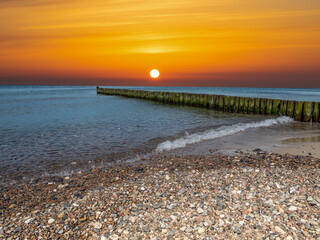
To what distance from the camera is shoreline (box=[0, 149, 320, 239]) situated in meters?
3.62

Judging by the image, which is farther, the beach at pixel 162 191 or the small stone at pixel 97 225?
the small stone at pixel 97 225

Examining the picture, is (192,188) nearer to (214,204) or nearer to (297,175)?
(214,204)

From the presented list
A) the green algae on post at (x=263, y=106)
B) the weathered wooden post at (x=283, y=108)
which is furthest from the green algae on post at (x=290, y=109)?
the green algae on post at (x=263, y=106)

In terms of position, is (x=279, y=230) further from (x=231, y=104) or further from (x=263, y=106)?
(x=231, y=104)

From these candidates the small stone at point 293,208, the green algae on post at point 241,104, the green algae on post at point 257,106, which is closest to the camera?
the small stone at point 293,208

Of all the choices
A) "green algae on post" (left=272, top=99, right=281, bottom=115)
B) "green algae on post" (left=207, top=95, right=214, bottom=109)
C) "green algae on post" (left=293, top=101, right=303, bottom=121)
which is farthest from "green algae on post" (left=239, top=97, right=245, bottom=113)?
"green algae on post" (left=293, top=101, right=303, bottom=121)

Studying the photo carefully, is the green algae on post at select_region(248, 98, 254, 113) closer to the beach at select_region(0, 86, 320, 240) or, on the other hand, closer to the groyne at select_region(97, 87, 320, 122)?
the groyne at select_region(97, 87, 320, 122)

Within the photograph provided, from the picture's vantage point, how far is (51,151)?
9.02 m

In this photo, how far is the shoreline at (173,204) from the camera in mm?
3615

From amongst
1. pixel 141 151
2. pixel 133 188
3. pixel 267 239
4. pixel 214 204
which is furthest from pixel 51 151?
pixel 267 239

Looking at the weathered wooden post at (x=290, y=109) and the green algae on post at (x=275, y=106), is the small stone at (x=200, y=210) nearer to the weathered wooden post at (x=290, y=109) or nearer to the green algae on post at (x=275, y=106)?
the weathered wooden post at (x=290, y=109)

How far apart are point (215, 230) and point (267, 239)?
73cm

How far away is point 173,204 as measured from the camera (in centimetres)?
432

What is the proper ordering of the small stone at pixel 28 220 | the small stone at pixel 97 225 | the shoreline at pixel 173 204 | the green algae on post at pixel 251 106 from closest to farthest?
the shoreline at pixel 173 204 < the small stone at pixel 97 225 < the small stone at pixel 28 220 < the green algae on post at pixel 251 106
